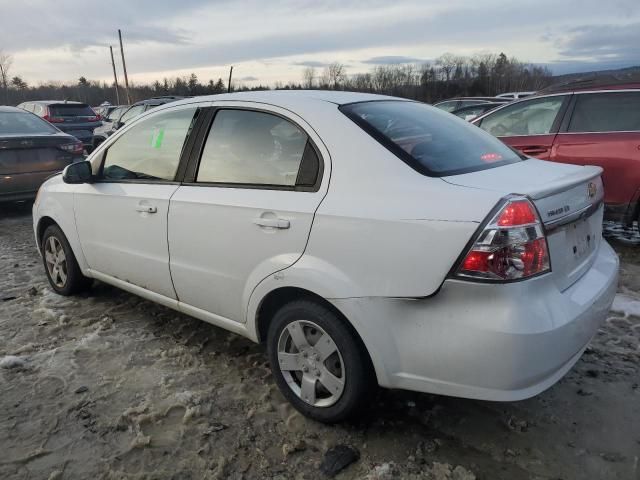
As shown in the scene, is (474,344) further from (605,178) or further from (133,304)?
(605,178)

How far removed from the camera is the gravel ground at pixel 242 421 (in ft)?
7.58

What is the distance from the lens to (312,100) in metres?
2.75

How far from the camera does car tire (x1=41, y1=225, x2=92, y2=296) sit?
418 cm

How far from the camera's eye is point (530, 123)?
19.6 feet

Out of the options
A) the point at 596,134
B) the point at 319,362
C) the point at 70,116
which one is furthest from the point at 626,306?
the point at 70,116

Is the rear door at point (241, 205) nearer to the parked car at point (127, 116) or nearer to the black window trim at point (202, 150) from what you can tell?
A: the black window trim at point (202, 150)

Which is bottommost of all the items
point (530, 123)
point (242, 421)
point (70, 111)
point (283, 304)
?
point (242, 421)

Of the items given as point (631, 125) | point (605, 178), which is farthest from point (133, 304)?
point (631, 125)

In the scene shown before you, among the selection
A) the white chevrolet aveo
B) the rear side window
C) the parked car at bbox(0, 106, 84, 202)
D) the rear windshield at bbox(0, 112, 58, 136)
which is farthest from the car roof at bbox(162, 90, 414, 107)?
the rear windshield at bbox(0, 112, 58, 136)

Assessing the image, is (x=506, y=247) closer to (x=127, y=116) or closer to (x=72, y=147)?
(x=72, y=147)

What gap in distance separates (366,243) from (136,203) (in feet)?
5.88

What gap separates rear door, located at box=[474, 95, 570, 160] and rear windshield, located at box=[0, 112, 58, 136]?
21.3 ft

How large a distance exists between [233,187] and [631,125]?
4.33 meters

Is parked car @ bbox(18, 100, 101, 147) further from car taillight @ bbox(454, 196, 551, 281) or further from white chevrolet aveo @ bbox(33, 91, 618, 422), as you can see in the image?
car taillight @ bbox(454, 196, 551, 281)
